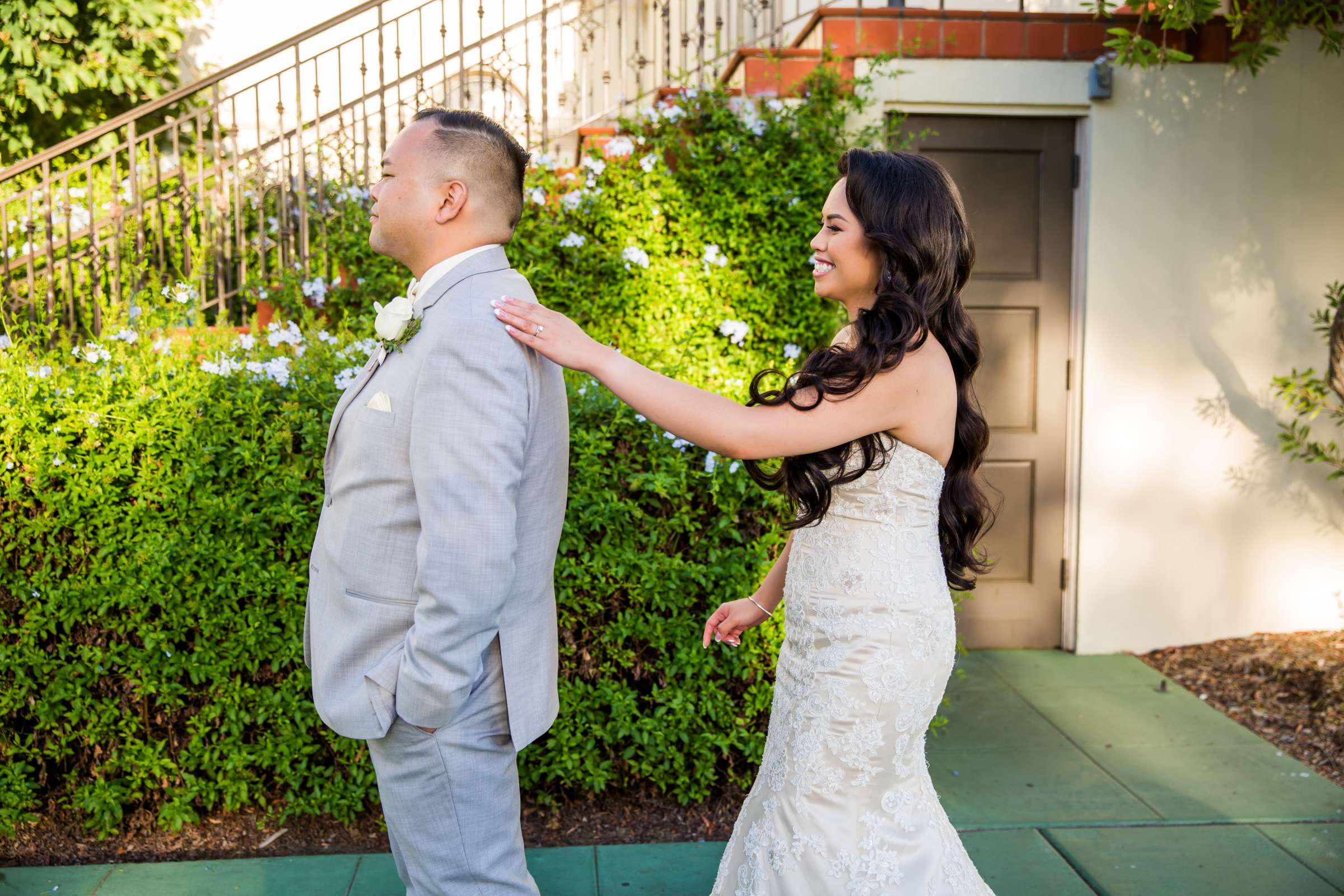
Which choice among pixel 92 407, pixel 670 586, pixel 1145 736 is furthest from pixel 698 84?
pixel 1145 736

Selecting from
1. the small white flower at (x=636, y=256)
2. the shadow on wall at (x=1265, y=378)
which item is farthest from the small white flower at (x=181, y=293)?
the shadow on wall at (x=1265, y=378)

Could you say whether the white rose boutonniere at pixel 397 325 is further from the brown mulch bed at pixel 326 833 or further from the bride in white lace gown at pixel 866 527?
the brown mulch bed at pixel 326 833

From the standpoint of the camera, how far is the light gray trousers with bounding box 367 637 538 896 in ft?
6.81

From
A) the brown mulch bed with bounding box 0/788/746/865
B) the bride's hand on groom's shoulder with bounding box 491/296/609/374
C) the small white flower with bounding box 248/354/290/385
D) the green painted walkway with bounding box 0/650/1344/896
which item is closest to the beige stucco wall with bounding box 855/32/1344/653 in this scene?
the green painted walkway with bounding box 0/650/1344/896

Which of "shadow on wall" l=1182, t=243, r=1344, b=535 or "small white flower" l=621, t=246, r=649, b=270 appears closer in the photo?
"small white flower" l=621, t=246, r=649, b=270

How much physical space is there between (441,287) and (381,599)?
61 cm

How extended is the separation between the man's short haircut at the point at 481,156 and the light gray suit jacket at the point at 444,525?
0.38 ft

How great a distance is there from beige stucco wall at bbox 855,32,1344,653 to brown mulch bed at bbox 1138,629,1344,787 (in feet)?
0.57

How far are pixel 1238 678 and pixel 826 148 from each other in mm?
3223

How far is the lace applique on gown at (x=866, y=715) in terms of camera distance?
7.25ft

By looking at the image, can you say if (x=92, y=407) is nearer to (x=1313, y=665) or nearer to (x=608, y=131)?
(x=608, y=131)

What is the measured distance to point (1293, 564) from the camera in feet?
18.4

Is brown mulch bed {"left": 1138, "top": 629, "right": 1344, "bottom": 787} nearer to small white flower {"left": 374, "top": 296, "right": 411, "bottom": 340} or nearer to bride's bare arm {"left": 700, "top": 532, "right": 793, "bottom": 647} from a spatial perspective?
bride's bare arm {"left": 700, "top": 532, "right": 793, "bottom": 647}

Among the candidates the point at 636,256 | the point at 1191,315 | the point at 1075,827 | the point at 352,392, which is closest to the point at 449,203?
the point at 352,392
